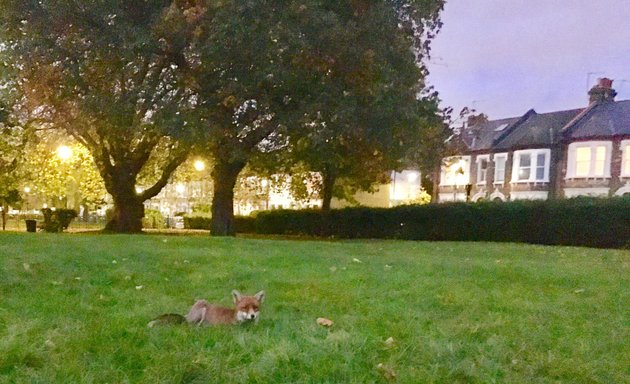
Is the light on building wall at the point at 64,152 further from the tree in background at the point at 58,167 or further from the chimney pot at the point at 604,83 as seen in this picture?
the chimney pot at the point at 604,83

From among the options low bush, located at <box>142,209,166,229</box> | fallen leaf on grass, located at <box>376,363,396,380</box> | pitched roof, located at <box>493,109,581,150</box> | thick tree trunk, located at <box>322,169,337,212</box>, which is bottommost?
low bush, located at <box>142,209,166,229</box>

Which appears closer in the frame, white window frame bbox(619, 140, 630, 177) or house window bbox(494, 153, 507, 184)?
white window frame bbox(619, 140, 630, 177)

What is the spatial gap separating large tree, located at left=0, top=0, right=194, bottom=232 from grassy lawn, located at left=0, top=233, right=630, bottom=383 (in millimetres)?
7888

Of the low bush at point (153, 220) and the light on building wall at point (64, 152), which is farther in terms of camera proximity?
the low bush at point (153, 220)

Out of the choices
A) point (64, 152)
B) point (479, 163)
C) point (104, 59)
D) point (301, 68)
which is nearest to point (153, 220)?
point (64, 152)

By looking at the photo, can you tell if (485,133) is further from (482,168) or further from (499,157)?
(499,157)

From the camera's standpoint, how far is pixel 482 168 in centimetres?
4256

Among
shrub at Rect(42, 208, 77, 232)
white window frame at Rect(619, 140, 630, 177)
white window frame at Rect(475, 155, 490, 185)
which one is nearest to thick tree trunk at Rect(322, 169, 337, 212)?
shrub at Rect(42, 208, 77, 232)

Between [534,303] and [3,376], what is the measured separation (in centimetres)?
541

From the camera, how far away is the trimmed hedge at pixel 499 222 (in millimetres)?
19906

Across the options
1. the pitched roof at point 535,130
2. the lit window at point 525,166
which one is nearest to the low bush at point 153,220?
the pitched roof at point 535,130

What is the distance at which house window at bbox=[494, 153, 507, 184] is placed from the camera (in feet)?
134

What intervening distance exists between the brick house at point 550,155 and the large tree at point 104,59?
2120 cm

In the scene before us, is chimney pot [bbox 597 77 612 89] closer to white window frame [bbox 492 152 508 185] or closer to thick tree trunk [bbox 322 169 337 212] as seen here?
white window frame [bbox 492 152 508 185]
